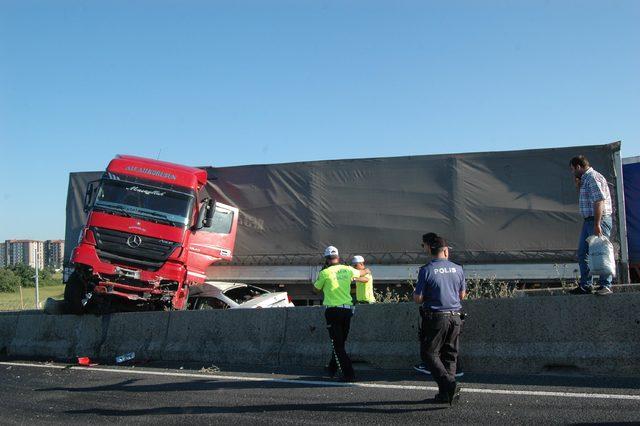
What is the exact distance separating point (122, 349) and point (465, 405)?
6422 millimetres

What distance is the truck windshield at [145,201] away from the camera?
12.3m

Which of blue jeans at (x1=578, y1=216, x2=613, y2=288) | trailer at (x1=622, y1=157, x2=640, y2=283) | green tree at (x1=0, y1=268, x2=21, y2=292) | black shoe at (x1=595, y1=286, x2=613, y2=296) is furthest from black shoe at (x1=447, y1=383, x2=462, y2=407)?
green tree at (x1=0, y1=268, x2=21, y2=292)

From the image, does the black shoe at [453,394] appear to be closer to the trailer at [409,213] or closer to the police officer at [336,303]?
the police officer at [336,303]

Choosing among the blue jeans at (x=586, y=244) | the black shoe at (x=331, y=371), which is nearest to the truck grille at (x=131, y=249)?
the black shoe at (x=331, y=371)

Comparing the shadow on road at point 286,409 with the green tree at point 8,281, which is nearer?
the shadow on road at point 286,409

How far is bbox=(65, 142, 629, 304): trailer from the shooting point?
457 inches

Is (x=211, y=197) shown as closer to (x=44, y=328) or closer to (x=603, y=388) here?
(x=44, y=328)

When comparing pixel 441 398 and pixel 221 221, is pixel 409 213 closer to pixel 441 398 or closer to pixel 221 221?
pixel 221 221

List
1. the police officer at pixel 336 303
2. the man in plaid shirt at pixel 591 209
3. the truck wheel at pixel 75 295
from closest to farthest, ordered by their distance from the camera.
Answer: the man in plaid shirt at pixel 591 209, the police officer at pixel 336 303, the truck wheel at pixel 75 295

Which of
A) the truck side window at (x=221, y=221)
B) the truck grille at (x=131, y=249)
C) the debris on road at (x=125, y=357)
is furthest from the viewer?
the truck side window at (x=221, y=221)

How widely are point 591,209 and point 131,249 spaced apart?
817 centimetres

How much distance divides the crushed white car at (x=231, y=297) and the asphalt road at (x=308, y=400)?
356 cm

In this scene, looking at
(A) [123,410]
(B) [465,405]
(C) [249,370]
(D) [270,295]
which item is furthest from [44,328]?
(B) [465,405]

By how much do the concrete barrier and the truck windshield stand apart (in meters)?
2.29
